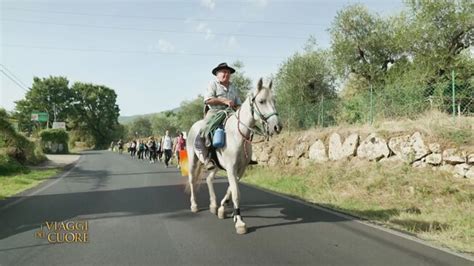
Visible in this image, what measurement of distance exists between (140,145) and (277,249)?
31.6 meters

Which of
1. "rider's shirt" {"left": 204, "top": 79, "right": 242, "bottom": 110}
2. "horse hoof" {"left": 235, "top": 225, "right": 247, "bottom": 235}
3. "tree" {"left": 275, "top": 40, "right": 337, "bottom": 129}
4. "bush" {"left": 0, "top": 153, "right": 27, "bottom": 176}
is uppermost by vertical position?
"tree" {"left": 275, "top": 40, "right": 337, "bottom": 129}

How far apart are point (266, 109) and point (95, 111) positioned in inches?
3818

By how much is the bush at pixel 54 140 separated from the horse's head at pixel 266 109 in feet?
157

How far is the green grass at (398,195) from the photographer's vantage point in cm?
644

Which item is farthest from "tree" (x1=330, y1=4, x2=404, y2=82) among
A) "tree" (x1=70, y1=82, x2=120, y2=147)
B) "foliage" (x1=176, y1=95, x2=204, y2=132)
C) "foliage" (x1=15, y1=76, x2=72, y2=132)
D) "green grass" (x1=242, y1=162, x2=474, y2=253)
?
"tree" (x1=70, y1=82, x2=120, y2=147)

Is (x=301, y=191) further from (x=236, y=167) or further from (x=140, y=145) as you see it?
(x=140, y=145)

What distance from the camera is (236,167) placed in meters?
6.39

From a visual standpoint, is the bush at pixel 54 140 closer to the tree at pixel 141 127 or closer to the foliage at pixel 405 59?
the foliage at pixel 405 59

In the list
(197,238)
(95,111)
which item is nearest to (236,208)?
(197,238)

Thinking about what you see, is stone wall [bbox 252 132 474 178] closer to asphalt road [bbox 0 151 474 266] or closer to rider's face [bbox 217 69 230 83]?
asphalt road [bbox 0 151 474 266]

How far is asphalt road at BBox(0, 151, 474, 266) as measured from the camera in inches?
186

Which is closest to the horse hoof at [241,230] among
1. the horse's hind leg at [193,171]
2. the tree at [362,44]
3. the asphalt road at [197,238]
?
the asphalt road at [197,238]

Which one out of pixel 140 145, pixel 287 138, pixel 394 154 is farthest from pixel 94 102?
Answer: pixel 394 154

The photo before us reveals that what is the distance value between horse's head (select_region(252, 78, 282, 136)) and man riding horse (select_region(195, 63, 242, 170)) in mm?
1042
